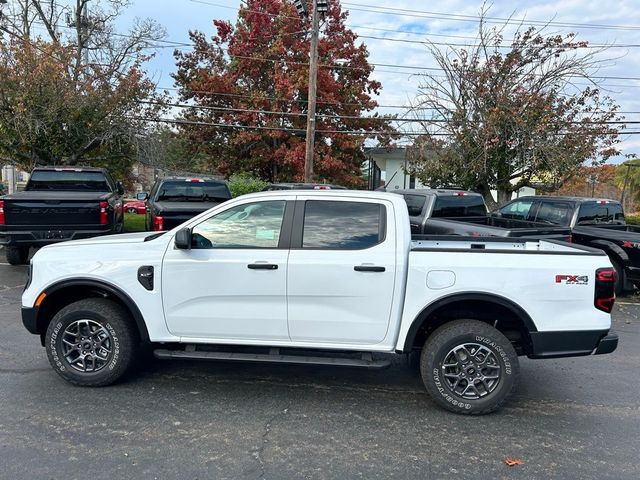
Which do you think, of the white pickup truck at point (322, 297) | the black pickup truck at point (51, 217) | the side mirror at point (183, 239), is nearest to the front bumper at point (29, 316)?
the white pickup truck at point (322, 297)

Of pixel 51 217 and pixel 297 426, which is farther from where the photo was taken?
pixel 51 217

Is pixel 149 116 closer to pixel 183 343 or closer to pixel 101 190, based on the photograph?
pixel 101 190

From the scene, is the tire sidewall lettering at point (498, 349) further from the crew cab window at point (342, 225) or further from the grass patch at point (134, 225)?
the grass patch at point (134, 225)

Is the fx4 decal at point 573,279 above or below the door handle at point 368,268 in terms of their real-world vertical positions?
above

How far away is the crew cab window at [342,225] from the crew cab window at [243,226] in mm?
273

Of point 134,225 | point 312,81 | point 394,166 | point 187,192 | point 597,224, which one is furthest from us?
point 394,166

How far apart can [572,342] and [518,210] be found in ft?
26.1

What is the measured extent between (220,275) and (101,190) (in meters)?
8.58

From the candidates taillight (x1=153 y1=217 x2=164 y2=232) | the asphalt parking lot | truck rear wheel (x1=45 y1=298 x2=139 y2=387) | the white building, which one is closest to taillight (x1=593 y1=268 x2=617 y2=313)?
the asphalt parking lot

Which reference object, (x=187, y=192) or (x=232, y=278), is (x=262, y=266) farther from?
(x=187, y=192)

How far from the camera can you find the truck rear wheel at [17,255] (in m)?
10.4

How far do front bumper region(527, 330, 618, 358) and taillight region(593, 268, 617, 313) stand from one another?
222 mm

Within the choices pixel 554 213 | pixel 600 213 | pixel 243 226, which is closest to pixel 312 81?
pixel 554 213

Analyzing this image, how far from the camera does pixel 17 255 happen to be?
10539 millimetres
